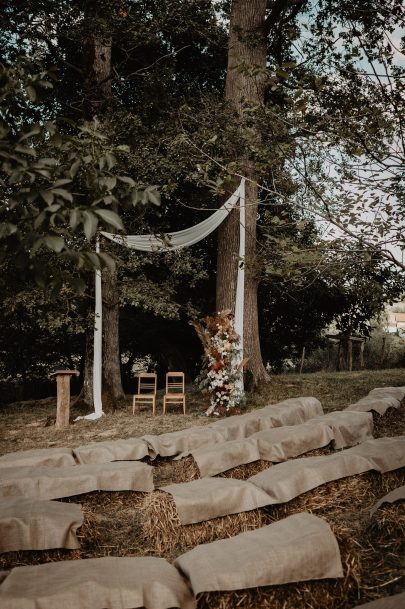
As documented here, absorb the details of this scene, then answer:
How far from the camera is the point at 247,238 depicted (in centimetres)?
1035

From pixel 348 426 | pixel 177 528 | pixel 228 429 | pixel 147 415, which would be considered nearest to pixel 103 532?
pixel 177 528

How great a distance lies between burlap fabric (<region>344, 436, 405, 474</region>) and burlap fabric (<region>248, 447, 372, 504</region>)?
8cm

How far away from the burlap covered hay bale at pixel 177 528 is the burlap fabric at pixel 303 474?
195 mm

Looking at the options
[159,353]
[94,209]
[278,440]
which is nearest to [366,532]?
[278,440]

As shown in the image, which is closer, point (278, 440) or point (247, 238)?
point (278, 440)

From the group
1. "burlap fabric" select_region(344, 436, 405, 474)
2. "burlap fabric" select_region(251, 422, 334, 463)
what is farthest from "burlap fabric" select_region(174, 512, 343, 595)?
"burlap fabric" select_region(251, 422, 334, 463)

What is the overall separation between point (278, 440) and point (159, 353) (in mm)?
10292

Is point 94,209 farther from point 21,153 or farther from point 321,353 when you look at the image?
point 321,353

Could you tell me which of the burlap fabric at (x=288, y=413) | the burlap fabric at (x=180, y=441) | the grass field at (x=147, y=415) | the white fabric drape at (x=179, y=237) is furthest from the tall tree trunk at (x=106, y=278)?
the burlap fabric at (x=180, y=441)

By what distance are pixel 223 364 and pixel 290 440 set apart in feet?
11.3

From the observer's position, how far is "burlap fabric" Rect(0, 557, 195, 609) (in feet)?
7.56

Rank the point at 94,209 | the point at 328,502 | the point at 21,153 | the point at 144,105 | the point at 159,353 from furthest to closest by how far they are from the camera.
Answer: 1. the point at 159,353
2. the point at 144,105
3. the point at 328,502
4. the point at 21,153
5. the point at 94,209

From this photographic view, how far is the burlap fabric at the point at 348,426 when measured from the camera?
5668mm

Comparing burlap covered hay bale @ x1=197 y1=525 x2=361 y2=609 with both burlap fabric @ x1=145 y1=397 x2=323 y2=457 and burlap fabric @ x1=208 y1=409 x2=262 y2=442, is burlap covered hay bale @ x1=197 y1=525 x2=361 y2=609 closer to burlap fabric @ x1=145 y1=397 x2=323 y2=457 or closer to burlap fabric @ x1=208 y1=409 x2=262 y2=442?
burlap fabric @ x1=145 y1=397 x2=323 y2=457
